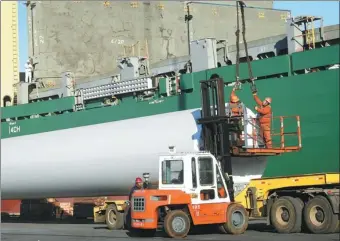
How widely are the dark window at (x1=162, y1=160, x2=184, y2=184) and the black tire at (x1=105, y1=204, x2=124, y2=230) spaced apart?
327cm

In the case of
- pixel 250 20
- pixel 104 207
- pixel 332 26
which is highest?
pixel 250 20

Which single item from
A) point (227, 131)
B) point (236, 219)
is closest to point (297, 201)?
point (236, 219)

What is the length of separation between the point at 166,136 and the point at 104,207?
2.77 meters

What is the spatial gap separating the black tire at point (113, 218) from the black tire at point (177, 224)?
3.51 m

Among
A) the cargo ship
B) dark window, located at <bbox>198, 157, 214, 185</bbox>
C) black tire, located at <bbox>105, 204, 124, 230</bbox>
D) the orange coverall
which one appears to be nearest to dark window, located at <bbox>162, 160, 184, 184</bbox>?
dark window, located at <bbox>198, 157, 214, 185</bbox>

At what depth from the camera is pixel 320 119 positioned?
15.4m

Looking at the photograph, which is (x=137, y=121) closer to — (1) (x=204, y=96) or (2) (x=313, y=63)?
(1) (x=204, y=96)

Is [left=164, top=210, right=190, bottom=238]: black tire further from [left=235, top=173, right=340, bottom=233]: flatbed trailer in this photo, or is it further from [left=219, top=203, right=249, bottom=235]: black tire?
[left=235, top=173, right=340, bottom=233]: flatbed trailer

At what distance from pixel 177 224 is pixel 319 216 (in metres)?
2.92

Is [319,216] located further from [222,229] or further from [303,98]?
[303,98]

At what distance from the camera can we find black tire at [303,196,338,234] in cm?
1045

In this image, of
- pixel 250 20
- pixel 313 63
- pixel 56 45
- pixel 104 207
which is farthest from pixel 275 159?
pixel 250 20

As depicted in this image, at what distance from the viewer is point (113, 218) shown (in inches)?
567

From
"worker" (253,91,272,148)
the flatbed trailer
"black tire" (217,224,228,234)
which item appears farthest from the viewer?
"worker" (253,91,272,148)
